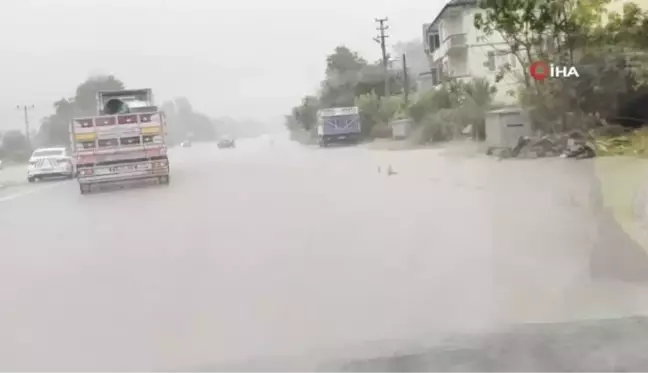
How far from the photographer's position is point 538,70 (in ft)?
51.9

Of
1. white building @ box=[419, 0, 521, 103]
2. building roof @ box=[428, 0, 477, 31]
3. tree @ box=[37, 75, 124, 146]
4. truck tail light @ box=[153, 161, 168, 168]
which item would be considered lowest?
truck tail light @ box=[153, 161, 168, 168]

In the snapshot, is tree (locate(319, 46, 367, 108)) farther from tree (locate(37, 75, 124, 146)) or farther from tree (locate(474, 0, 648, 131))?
tree (locate(37, 75, 124, 146))

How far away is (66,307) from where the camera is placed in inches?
269

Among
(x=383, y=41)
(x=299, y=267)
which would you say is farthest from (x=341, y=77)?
(x=299, y=267)

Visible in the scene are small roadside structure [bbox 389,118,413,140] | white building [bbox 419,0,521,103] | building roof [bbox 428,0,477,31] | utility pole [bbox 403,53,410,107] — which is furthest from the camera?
small roadside structure [bbox 389,118,413,140]

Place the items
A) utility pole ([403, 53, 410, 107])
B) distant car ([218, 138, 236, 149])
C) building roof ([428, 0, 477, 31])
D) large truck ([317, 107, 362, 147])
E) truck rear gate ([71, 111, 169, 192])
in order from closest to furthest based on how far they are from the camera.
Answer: building roof ([428, 0, 477, 31]) < distant car ([218, 138, 236, 149]) < truck rear gate ([71, 111, 169, 192]) < large truck ([317, 107, 362, 147]) < utility pole ([403, 53, 410, 107])

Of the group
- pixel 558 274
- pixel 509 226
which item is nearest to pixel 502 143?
pixel 509 226

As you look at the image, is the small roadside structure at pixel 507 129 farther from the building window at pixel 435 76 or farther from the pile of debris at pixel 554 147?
the building window at pixel 435 76

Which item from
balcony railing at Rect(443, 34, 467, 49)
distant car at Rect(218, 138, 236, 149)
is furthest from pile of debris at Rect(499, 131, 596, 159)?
distant car at Rect(218, 138, 236, 149)

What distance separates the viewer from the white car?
15.8 m

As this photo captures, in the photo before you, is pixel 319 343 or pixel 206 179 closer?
pixel 319 343

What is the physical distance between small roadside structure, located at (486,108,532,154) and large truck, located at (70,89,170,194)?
20.5ft

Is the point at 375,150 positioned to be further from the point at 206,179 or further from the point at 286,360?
the point at 286,360

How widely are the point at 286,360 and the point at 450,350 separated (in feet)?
3.19
